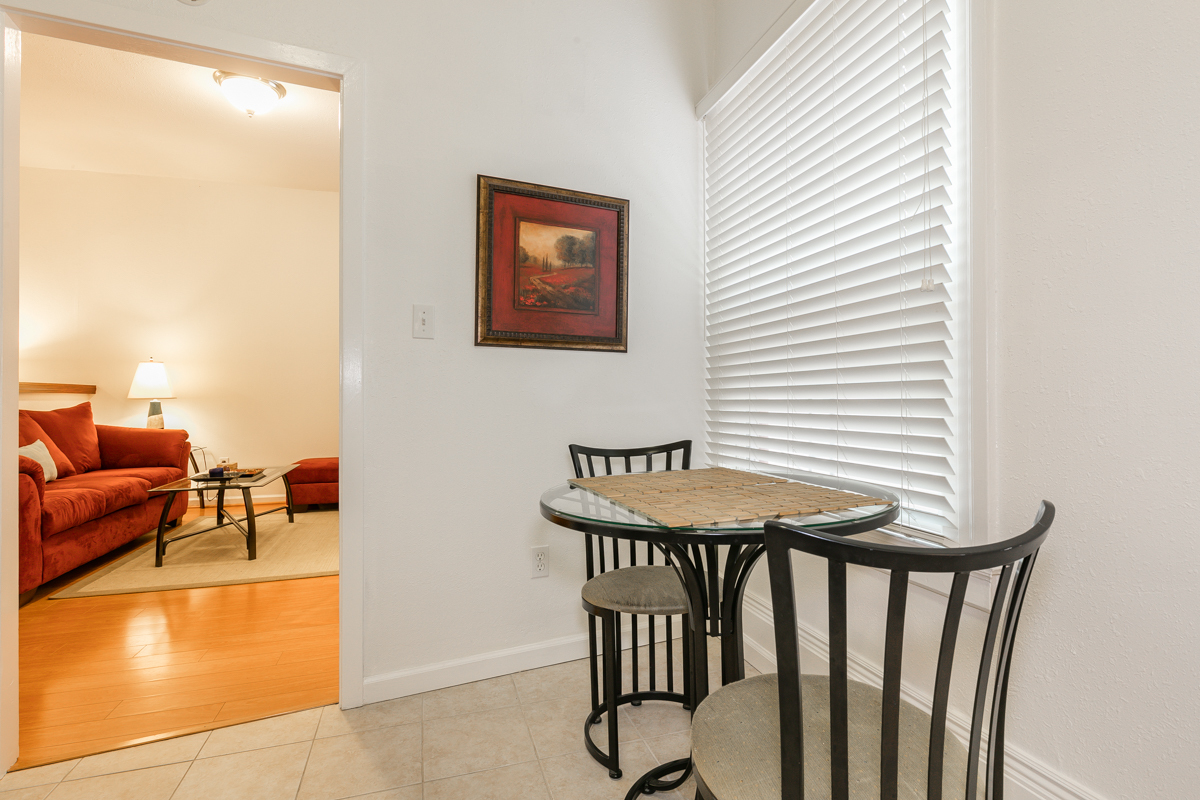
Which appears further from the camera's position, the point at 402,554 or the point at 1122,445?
the point at 402,554

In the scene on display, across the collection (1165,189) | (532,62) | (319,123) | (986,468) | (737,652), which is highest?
(319,123)

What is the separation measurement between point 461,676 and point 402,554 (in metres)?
0.52

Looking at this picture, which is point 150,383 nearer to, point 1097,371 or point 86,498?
point 86,498

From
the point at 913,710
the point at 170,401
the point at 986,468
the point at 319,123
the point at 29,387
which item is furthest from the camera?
the point at 170,401

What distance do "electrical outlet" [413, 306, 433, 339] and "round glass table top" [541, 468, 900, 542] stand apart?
2.85 ft

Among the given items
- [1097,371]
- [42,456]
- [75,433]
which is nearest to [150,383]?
[75,433]

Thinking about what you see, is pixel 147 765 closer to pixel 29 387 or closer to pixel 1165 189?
pixel 1165 189

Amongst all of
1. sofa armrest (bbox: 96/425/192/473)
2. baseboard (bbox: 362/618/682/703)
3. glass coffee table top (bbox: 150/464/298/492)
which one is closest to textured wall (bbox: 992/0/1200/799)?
baseboard (bbox: 362/618/682/703)

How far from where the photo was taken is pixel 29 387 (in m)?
4.41

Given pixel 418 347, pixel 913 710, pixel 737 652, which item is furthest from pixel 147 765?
pixel 913 710

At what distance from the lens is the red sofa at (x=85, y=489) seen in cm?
267

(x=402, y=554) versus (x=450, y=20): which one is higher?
(x=450, y=20)

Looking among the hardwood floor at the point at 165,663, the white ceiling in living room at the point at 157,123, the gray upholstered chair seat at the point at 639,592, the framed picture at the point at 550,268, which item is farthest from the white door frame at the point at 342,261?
the white ceiling in living room at the point at 157,123

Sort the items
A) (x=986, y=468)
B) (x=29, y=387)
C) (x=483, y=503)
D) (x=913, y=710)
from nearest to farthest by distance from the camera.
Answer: (x=913, y=710) → (x=986, y=468) → (x=483, y=503) → (x=29, y=387)
